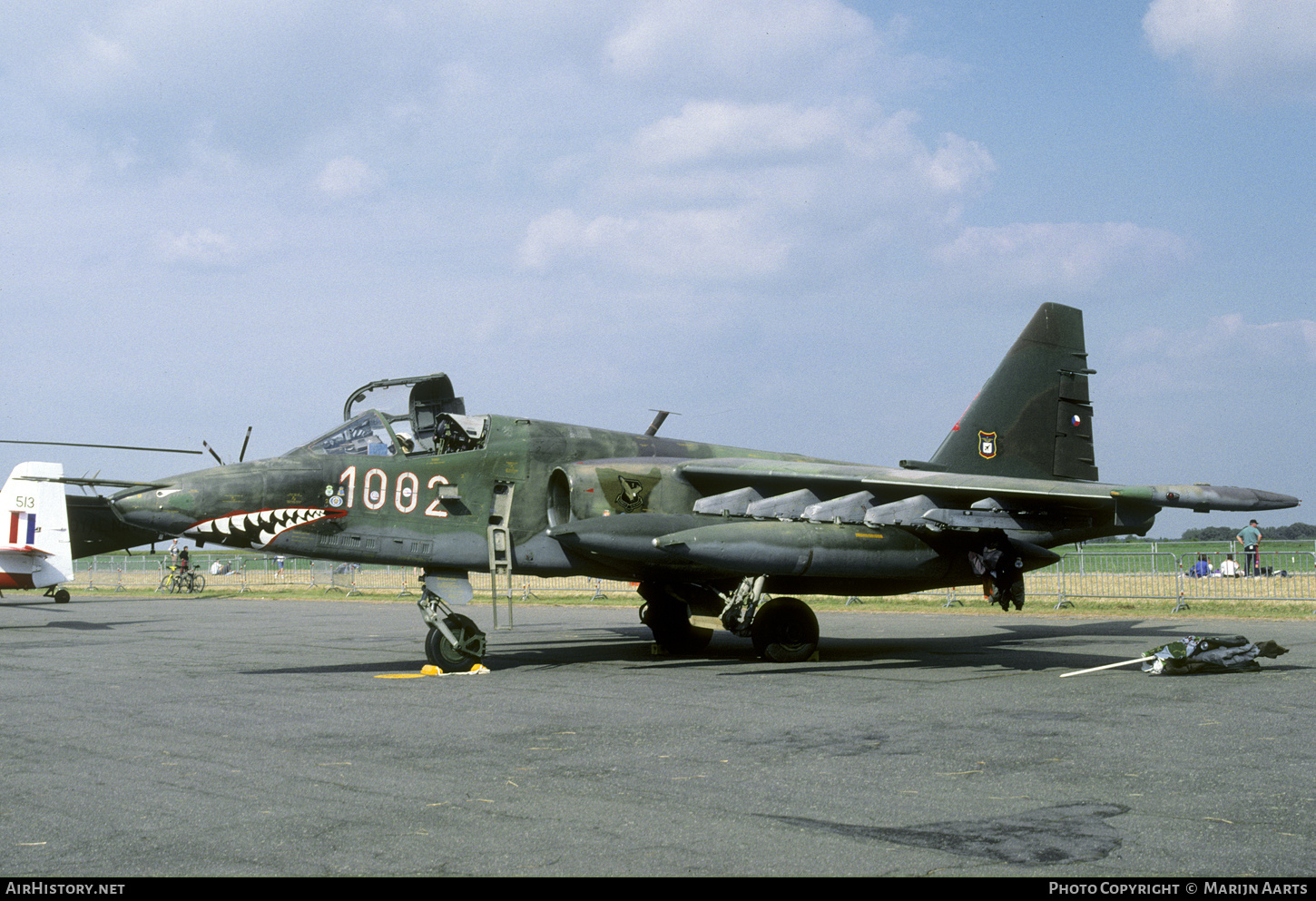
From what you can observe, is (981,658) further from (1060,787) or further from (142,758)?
(142,758)

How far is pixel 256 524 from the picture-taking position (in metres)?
12.1

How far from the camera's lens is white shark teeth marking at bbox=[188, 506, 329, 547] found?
11906mm

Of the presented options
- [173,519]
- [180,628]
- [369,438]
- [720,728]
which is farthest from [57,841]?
[180,628]

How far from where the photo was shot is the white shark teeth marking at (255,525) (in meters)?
11.9

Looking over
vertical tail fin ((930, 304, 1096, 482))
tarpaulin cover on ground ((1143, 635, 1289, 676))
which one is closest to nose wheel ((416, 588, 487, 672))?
vertical tail fin ((930, 304, 1096, 482))

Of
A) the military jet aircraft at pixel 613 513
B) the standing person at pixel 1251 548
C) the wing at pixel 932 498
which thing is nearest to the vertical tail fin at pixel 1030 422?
the military jet aircraft at pixel 613 513

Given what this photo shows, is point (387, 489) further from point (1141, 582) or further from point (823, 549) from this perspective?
point (1141, 582)

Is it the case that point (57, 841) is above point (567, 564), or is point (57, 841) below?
below

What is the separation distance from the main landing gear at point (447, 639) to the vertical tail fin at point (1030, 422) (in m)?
7.69

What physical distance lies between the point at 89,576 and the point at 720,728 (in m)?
48.6

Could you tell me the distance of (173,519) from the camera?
11.7 meters

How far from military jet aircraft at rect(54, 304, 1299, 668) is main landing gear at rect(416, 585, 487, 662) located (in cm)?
3

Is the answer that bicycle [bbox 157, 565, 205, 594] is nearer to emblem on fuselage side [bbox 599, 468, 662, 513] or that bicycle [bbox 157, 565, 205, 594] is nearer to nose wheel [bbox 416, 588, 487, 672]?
nose wheel [bbox 416, 588, 487, 672]
